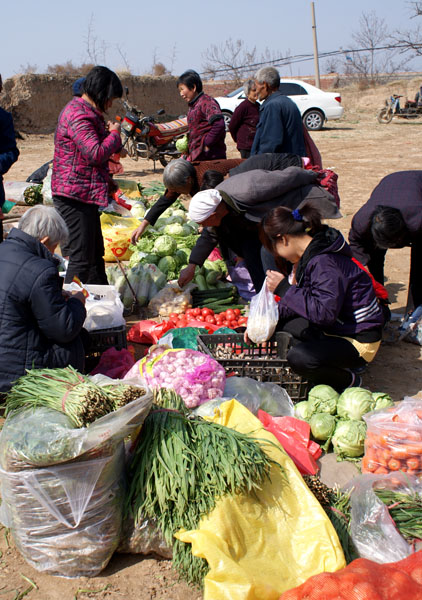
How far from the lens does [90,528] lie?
2.23m

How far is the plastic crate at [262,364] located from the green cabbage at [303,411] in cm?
16

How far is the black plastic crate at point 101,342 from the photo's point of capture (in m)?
3.88

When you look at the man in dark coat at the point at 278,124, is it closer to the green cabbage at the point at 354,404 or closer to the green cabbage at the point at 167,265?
the green cabbage at the point at 167,265

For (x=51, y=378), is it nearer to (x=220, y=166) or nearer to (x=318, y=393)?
(x=318, y=393)

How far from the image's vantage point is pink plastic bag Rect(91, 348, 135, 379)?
12.3 feet

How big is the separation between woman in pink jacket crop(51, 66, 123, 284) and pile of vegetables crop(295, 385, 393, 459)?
2.30 meters

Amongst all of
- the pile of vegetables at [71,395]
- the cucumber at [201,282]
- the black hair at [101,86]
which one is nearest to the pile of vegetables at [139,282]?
the cucumber at [201,282]

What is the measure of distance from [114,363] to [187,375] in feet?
2.79

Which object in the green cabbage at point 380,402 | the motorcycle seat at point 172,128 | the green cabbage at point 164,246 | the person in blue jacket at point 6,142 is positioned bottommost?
the green cabbage at point 380,402

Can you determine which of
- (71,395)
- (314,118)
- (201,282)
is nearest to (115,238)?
(201,282)

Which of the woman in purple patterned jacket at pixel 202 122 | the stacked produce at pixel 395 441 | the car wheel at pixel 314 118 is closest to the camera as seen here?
the stacked produce at pixel 395 441

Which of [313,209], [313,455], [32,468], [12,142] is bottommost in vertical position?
[313,455]

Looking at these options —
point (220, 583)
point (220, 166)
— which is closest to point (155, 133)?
point (220, 166)

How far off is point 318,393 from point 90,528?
5.81 feet
